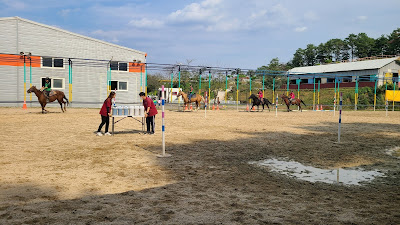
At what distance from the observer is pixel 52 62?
30.3 metres

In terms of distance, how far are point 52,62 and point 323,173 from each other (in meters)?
29.0

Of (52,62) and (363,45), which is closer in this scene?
(52,62)

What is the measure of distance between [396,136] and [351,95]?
33.3m

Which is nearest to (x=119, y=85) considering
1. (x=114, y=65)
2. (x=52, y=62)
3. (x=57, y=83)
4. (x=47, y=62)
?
(x=114, y=65)

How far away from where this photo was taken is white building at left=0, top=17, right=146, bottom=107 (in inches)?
1133

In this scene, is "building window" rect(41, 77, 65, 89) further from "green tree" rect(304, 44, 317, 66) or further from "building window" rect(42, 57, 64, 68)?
"green tree" rect(304, 44, 317, 66)

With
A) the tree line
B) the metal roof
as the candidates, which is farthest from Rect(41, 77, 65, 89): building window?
the tree line

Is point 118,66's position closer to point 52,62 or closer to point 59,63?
point 59,63

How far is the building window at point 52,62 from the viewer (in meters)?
30.1

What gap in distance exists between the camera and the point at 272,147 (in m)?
10.5

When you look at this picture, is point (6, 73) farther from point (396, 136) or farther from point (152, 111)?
point (396, 136)

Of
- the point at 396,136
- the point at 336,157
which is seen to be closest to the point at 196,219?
the point at 336,157

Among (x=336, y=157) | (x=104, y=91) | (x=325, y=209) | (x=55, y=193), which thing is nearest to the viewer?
(x=325, y=209)

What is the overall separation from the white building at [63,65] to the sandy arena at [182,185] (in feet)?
67.2
